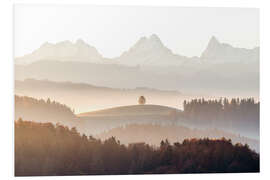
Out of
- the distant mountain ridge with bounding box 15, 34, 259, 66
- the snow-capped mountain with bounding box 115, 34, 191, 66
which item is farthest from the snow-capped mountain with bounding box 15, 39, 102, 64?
the snow-capped mountain with bounding box 115, 34, 191, 66

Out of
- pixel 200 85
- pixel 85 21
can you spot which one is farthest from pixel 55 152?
pixel 200 85

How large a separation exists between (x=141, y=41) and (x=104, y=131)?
114cm

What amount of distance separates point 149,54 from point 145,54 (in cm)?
5

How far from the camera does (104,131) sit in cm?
454

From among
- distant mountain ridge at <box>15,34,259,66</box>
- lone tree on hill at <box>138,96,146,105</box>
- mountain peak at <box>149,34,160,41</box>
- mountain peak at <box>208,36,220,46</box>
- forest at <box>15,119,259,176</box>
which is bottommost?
forest at <box>15,119,259,176</box>

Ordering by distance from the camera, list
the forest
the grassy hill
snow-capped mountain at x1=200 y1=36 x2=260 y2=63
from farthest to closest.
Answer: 1. snow-capped mountain at x1=200 y1=36 x2=260 y2=63
2. the grassy hill
3. the forest

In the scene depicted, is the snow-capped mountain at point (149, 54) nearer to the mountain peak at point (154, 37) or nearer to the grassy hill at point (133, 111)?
the mountain peak at point (154, 37)

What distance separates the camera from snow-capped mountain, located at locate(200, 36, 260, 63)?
4691 mm

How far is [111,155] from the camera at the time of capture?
451 cm

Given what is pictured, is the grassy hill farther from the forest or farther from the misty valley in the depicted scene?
the forest

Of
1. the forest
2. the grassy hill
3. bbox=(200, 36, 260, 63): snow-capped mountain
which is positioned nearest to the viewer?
the forest

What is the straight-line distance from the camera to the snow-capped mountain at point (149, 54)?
15.0 feet

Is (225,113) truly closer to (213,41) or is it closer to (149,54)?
(213,41)

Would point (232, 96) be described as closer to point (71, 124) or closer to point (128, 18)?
point (128, 18)
